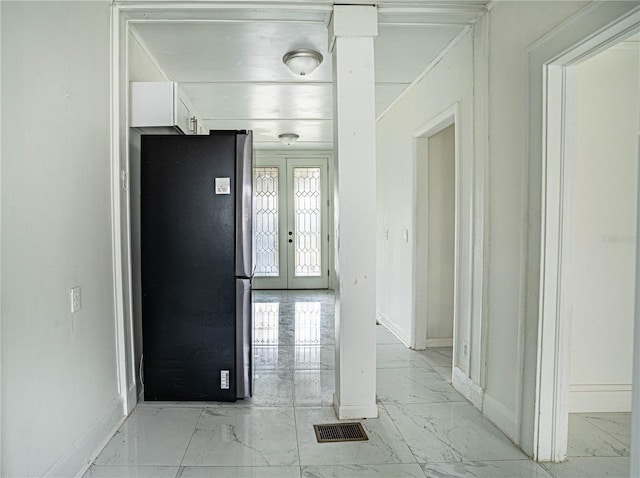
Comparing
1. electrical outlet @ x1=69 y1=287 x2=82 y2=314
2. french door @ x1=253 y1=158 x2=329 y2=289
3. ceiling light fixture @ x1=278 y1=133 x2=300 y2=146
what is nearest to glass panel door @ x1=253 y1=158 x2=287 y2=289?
french door @ x1=253 y1=158 x2=329 y2=289

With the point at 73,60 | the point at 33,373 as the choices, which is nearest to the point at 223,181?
the point at 73,60

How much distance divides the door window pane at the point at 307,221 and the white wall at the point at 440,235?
3975mm

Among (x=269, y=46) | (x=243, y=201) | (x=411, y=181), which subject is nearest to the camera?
(x=243, y=201)

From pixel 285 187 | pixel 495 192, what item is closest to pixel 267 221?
pixel 285 187

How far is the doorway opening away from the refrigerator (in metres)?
1.90

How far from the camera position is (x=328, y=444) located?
7.59 feet

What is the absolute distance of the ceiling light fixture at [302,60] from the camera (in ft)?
10.6

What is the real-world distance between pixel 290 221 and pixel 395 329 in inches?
149

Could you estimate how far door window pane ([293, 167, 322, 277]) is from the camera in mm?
7930

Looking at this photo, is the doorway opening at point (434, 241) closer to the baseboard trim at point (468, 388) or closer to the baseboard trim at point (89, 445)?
the baseboard trim at point (468, 388)

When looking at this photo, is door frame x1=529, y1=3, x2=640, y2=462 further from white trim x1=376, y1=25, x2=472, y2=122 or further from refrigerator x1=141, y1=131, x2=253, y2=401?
refrigerator x1=141, y1=131, x2=253, y2=401

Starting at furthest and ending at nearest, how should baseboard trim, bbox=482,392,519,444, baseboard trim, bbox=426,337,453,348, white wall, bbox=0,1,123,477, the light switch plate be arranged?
baseboard trim, bbox=426,337,453,348 < the light switch plate < baseboard trim, bbox=482,392,519,444 < white wall, bbox=0,1,123,477

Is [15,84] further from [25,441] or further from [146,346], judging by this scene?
[146,346]

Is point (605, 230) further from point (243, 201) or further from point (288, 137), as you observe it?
point (288, 137)
